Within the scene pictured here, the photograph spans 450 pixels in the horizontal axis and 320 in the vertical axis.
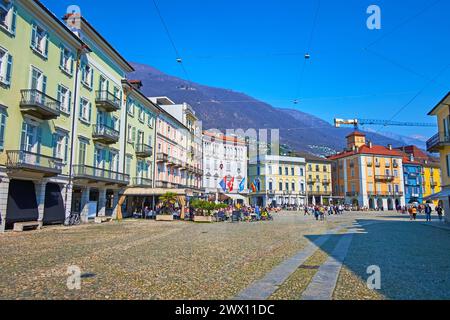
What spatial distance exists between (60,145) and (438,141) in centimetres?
3002

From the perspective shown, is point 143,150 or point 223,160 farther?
point 223,160

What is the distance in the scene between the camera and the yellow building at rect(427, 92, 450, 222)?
91.0 feet

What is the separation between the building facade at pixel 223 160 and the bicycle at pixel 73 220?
131ft

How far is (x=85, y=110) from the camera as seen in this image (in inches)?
1107

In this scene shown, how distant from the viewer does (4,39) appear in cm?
1902

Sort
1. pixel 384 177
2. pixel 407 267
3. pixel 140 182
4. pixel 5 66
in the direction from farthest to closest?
pixel 384 177, pixel 140 182, pixel 5 66, pixel 407 267

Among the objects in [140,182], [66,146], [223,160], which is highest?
[223,160]

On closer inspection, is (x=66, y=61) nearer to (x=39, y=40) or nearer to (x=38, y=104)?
(x=39, y=40)

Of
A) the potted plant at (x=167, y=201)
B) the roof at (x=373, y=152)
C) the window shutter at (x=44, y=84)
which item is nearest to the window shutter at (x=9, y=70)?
the window shutter at (x=44, y=84)

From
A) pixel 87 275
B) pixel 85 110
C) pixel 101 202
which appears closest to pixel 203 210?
pixel 101 202

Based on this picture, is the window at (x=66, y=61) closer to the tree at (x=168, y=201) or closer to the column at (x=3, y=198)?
the column at (x=3, y=198)

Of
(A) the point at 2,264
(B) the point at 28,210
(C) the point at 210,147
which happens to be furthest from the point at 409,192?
(A) the point at 2,264

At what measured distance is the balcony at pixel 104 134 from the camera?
29.0 metres
